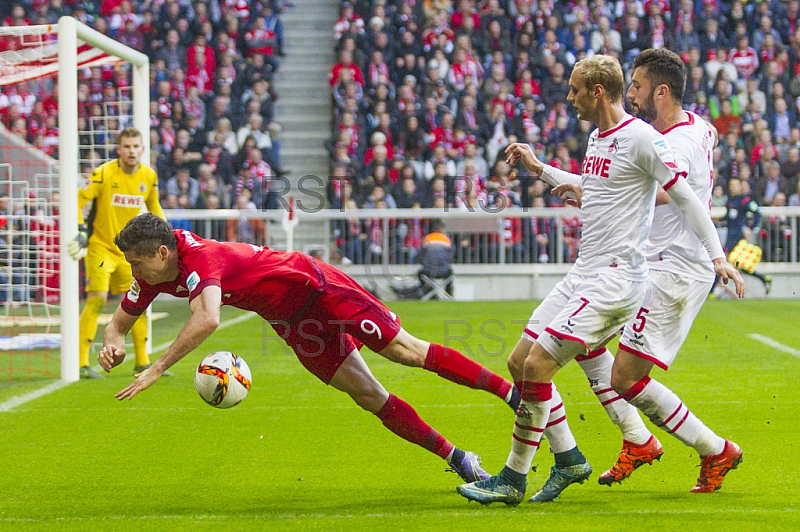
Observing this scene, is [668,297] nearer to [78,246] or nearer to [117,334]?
[117,334]

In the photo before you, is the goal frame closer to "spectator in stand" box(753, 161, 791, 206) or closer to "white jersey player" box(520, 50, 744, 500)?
"white jersey player" box(520, 50, 744, 500)

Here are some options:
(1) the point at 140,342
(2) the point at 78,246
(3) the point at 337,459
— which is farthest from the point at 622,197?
(1) the point at 140,342

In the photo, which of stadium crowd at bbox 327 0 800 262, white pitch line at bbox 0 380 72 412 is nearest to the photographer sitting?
stadium crowd at bbox 327 0 800 262

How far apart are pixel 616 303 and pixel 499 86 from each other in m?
14.0

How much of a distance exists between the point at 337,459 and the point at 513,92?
44.1ft

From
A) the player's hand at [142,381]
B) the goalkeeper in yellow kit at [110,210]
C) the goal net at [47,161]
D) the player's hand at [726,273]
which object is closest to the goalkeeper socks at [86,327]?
the goalkeeper in yellow kit at [110,210]

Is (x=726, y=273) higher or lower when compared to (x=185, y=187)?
lower

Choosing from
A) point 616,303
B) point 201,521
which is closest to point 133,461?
point 201,521

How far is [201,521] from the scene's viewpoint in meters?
4.22

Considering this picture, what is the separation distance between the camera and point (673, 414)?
4629mm

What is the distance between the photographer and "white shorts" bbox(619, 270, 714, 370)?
15.1 feet

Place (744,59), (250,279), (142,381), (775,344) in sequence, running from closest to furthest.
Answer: (142,381) → (250,279) → (775,344) → (744,59)

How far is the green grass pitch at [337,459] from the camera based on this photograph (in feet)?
13.9

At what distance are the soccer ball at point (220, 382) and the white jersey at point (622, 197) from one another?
5.55 feet
